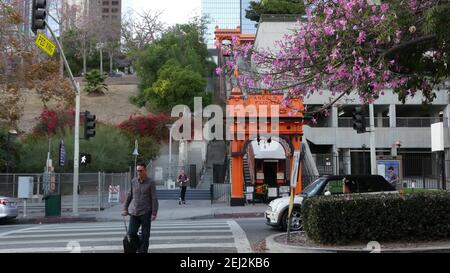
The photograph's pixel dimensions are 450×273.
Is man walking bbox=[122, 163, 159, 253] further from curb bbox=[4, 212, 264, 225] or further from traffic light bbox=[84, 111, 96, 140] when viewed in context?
traffic light bbox=[84, 111, 96, 140]

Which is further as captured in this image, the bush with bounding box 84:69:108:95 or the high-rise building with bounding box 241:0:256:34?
the high-rise building with bounding box 241:0:256:34

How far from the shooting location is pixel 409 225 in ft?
35.8

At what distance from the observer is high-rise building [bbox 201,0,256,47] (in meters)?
72.9

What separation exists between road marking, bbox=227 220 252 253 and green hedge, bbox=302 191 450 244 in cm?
153

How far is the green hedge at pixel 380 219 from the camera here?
10.9 metres

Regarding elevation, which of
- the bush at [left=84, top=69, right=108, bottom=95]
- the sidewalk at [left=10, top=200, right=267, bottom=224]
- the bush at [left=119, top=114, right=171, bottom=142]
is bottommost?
the sidewalk at [left=10, top=200, right=267, bottom=224]

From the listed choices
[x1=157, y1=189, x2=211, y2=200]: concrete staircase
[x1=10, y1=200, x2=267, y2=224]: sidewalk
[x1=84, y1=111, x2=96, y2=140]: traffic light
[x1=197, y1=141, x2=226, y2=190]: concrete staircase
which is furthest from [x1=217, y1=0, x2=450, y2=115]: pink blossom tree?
[x1=197, y1=141, x2=226, y2=190]: concrete staircase

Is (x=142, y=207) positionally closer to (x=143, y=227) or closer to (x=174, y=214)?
(x=143, y=227)

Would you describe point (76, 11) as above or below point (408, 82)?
above

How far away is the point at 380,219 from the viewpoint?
35.7 ft

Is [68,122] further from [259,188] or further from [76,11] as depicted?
[76,11]

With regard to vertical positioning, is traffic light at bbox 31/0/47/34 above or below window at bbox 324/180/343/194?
above
